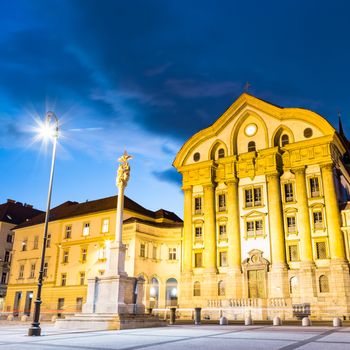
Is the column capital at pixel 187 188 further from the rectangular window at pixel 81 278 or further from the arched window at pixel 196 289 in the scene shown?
the rectangular window at pixel 81 278

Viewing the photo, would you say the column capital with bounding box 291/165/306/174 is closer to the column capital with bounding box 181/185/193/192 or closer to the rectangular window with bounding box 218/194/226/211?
the rectangular window with bounding box 218/194/226/211

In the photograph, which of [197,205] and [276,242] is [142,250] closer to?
[197,205]

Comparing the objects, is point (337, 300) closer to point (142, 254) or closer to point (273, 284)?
point (273, 284)

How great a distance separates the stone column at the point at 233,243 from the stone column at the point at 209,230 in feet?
6.14

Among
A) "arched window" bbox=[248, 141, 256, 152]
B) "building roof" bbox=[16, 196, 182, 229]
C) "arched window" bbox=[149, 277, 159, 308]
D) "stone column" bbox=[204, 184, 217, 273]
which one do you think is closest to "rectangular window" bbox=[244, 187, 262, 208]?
"stone column" bbox=[204, 184, 217, 273]

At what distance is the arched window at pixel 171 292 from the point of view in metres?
46.3

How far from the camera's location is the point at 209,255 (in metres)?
43.2

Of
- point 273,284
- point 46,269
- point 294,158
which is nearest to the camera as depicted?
point 273,284

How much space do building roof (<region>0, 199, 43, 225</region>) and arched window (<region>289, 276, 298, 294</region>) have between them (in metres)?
48.5

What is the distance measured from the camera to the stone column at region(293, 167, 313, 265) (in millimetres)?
37531

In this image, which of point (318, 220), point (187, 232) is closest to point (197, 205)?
point (187, 232)

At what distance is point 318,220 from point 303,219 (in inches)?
55.0

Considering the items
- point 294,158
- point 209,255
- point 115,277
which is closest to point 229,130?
point 294,158

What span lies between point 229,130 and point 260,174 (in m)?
7.27
